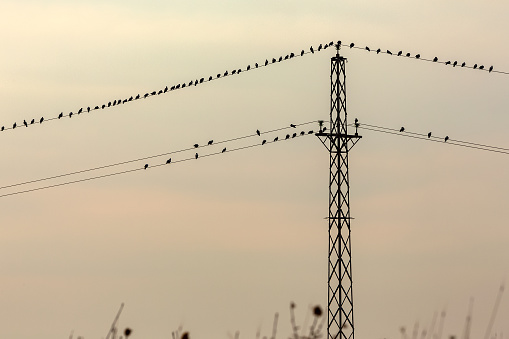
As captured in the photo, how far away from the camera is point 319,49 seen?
2662 inches

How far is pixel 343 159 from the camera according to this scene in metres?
54.3

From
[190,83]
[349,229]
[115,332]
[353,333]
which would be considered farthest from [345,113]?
[115,332]

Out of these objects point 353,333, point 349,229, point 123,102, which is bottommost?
point 353,333

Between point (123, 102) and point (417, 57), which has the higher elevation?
point (417, 57)

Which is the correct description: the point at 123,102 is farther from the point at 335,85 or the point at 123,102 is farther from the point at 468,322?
the point at 468,322

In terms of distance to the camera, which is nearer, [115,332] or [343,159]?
[115,332]

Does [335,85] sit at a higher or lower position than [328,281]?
higher

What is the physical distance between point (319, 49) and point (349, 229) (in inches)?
Result: 625

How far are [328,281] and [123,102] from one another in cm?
2174

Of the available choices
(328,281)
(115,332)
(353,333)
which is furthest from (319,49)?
(115,332)

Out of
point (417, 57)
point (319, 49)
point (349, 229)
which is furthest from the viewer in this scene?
point (417, 57)

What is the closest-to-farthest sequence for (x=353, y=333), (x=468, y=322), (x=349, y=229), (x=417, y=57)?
(x=468, y=322) < (x=353, y=333) < (x=349, y=229) < (x=417, y=57)

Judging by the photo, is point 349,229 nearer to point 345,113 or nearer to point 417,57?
point 345,113

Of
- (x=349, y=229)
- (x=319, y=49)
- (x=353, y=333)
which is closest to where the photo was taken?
(x=353, y=333)
